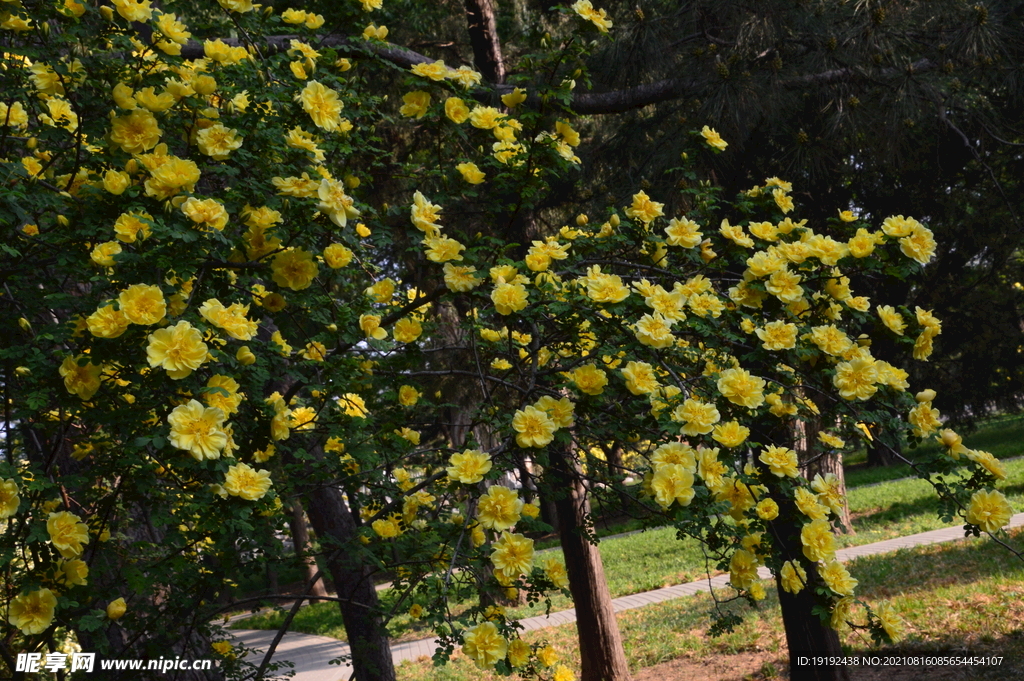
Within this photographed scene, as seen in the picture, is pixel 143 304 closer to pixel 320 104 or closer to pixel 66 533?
pixel 66 533

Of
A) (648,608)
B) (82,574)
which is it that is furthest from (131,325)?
(648,608)

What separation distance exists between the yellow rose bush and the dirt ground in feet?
10.8

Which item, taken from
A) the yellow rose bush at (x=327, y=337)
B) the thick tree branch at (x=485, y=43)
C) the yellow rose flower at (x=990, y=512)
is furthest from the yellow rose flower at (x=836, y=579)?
the thick tree branch at (x=485, y=43)

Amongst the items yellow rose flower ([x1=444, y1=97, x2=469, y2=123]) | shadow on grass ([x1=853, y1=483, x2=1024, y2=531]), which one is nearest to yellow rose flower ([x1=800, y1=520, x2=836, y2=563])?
yellow rose flower ([x1=444, y1=97, x2=469, y2=123])

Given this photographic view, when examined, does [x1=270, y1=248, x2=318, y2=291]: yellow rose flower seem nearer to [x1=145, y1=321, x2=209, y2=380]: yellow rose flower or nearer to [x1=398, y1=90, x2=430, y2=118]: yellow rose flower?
[x1=145, y1=321, x2=209, y2=380]: yellow rose flower

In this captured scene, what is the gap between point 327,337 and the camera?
2.65m

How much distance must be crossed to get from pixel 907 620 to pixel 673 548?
24.0 ft

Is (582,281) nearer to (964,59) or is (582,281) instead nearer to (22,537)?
(22,537)

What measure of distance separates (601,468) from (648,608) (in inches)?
259

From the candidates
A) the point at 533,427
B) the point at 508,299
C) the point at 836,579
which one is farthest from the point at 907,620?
the point at 508,299

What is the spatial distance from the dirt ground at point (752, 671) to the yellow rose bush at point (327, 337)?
10.8 ft

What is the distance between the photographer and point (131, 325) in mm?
1876

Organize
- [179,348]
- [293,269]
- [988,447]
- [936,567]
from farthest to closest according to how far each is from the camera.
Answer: [988,447]
[936,567]
[293,269]
[179,348]

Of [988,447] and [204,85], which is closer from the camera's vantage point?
[204,85]
